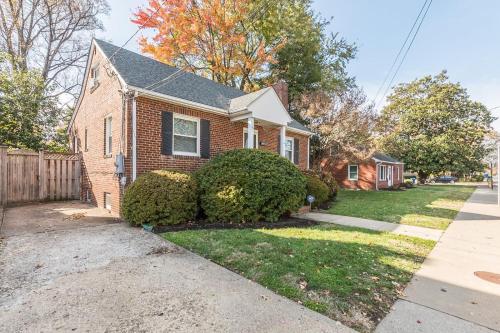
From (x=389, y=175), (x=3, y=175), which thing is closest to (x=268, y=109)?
(x=3, y=175)

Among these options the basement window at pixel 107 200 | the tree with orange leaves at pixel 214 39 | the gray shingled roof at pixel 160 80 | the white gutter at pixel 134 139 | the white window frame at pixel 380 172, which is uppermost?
the tree with orange leaves at pixel 214 39

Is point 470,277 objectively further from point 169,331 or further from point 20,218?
point 20,218

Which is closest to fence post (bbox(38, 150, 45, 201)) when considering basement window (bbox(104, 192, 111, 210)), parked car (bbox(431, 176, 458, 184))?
basement window (bbox(104, 192, 111, 210))

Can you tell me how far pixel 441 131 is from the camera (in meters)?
32.3

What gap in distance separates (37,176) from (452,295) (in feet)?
40.1

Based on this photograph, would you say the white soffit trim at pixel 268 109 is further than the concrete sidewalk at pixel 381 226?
Yes

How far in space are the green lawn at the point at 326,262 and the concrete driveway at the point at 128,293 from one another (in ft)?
0.84

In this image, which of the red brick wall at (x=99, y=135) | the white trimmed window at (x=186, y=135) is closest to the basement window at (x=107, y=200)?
the red brick wall at (x=99, y=135)

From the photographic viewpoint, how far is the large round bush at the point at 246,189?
6746mm

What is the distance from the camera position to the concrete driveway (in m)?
2.39

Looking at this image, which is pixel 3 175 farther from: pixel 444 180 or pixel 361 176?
pixel 444 180

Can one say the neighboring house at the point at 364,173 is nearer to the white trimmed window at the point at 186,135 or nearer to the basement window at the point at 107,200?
the white trimmed window at the point at 186,135

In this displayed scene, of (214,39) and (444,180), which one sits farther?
(444,180)

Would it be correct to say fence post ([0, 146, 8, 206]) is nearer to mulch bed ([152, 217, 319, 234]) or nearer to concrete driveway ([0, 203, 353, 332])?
concrete driveway ([0, 203, 353, 332])
